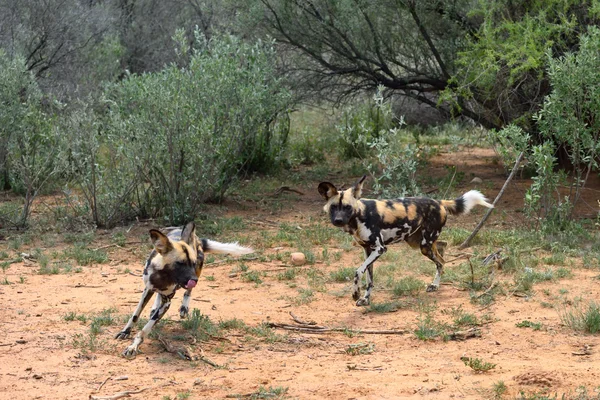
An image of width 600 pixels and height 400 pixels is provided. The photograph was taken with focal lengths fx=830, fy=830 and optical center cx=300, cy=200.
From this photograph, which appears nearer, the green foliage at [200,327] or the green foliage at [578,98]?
the green foliage at [200,327]

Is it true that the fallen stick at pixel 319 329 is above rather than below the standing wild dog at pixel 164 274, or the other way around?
below

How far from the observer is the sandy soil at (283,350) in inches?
174

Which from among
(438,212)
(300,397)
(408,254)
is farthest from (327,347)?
(408,254)

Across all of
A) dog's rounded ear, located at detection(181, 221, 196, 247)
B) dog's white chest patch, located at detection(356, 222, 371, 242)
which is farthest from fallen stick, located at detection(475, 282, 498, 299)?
dog's rounded ear, located at detection(181, 221, 196, 247)

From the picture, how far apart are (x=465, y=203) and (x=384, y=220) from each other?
823 millimetres

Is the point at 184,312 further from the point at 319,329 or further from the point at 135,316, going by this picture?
the point at 319,329

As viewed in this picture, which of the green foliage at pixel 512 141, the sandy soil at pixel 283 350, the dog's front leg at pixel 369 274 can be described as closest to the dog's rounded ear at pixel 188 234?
the sandy soil at pixel 283 350

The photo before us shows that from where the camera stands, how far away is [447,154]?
13438mm

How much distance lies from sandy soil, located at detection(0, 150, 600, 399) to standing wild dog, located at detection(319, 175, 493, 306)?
31 cm

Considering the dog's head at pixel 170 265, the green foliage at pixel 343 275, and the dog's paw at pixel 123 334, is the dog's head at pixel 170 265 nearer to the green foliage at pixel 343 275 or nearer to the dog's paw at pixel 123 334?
the dog's paw at pixel 123 334

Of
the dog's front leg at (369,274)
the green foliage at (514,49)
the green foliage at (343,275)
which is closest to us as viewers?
the dog's front leg at (369,274)

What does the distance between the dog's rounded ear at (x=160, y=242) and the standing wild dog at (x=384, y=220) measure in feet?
4.76

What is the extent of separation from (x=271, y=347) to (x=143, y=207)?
4.40 meters

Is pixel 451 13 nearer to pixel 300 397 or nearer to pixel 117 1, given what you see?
pixel 300 397
